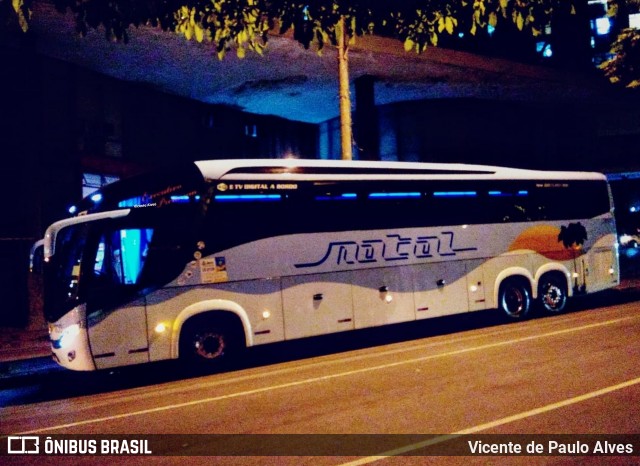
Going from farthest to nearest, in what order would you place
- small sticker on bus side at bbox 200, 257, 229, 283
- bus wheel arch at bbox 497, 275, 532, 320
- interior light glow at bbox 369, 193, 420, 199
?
bus wheel arch at bbox 497, 275, 532, 320, interior light glow at bbox 369, 193, 420, 199, small sticker on bus side at bbox 200, 257, 229, 283

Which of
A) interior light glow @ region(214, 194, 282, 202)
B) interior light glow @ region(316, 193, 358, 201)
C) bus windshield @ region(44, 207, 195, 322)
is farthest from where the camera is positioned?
interior light glow @ region(316, 193, 358, 201)

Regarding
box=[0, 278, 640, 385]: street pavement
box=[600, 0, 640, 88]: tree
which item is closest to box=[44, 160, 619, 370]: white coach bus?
box=[0, 278, 640, 385]: street pavement

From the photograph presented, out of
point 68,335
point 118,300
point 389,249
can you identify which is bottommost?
point 68,335

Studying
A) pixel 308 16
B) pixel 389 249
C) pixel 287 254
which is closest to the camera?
pixel 308 16

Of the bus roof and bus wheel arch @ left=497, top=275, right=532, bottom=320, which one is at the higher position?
the bus roof

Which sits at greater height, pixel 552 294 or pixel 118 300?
pixel 118 300

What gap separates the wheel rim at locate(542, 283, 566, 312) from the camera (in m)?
14.0

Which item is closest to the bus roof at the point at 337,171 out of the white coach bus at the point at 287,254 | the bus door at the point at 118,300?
the white coach bus at the point at 287,254

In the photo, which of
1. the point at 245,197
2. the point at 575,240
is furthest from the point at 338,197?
the point at 575,240

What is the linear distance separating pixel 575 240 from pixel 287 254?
8.25 meters

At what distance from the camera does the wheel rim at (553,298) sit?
13969 mm

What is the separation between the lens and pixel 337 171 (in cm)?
1105

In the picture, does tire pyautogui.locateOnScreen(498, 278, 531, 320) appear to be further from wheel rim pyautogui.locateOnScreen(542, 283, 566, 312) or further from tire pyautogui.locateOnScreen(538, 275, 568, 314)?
wheel rim pyautogui.locateOnScreen(542, 283, 566, 312)

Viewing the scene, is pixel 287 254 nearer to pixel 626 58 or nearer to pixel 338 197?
pixel 338 197
